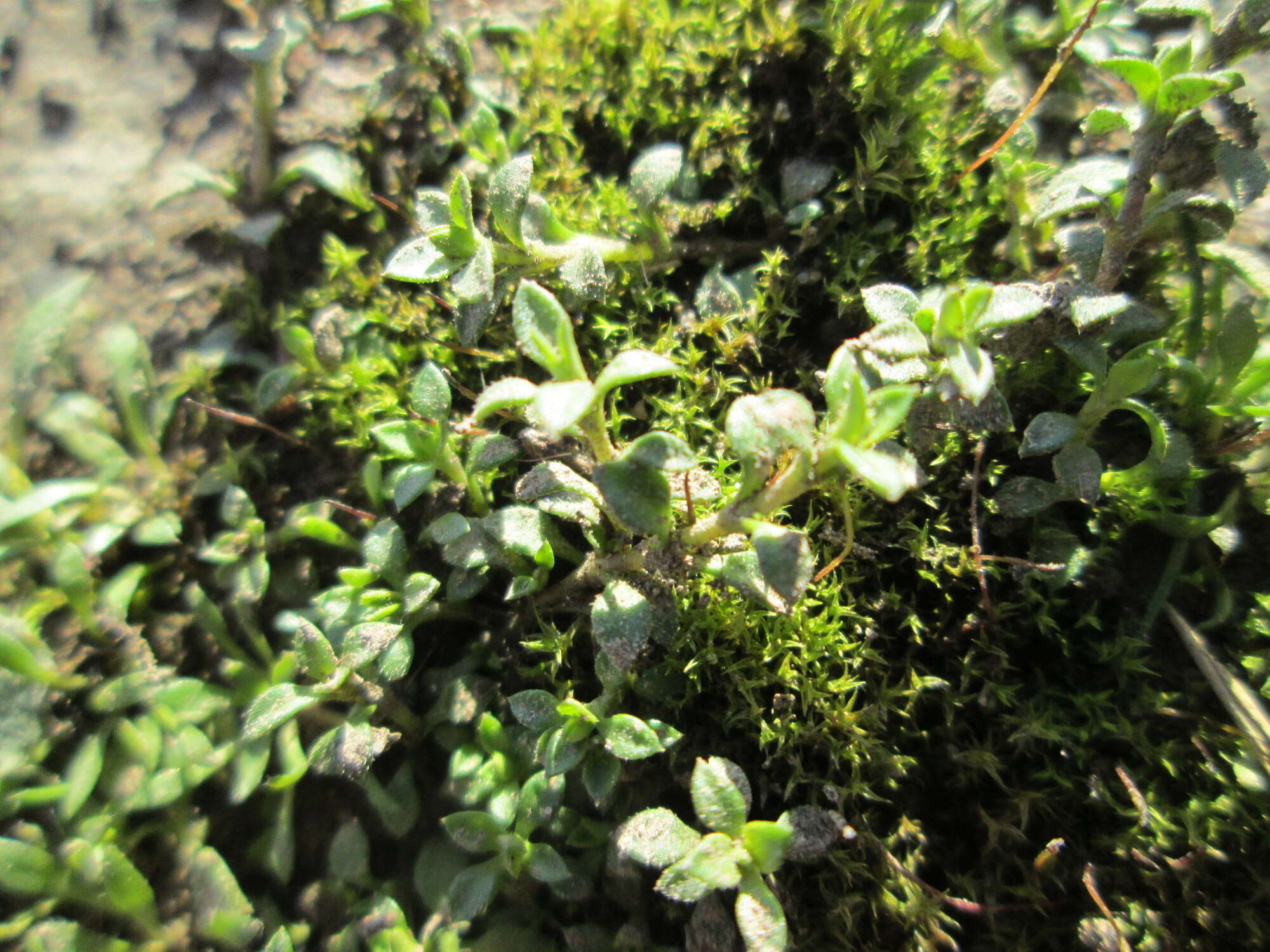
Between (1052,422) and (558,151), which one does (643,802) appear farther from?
(558,151)

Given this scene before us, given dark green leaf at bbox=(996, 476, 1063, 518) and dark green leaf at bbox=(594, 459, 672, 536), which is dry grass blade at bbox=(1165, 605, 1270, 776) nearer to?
dark green leaf at bbox=(996, 476, 1063, 518)

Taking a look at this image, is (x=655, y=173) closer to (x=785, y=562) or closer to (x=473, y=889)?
(x=785, y=562)

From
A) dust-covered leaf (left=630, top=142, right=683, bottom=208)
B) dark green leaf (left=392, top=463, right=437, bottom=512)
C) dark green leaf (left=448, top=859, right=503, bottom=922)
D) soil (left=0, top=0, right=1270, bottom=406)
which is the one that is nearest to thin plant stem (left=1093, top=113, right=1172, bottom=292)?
dust-covered leaf (left=630, top=142, right=683, bottom=208)

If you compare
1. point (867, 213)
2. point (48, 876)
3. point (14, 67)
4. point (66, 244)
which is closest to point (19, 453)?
point (66, 244)

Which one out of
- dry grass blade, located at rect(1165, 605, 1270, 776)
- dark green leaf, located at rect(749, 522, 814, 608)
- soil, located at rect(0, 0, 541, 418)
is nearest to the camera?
dark green leaf, located at rect(749, 522, 814, 608)

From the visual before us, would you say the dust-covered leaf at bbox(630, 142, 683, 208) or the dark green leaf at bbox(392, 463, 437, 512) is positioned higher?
the dust-covered leaf at bbox(630, 142, 683, 208)

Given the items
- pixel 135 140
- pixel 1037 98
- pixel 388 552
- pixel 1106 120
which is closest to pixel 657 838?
pixel 388 552

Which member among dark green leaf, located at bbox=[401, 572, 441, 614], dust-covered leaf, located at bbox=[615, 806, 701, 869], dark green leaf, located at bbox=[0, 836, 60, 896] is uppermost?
dark green leaf, located at bbox=[401, 572, 441, 614]
